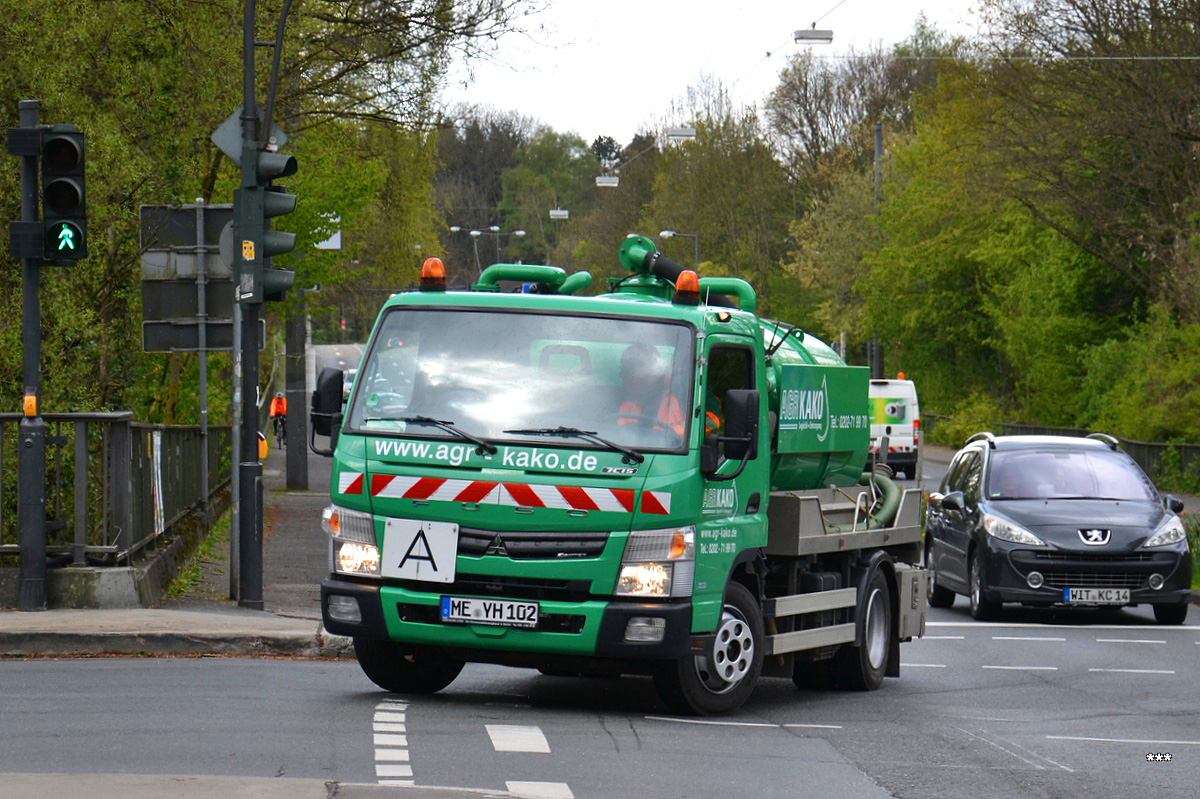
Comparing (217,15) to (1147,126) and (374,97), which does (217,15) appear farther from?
(1147,126)

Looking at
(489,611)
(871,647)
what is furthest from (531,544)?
(871,647)

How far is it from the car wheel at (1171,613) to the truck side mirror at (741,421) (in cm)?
893

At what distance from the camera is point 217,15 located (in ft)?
63.0

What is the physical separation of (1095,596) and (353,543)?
9114 mm

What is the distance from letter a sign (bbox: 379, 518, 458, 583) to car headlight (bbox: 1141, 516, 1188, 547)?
929 centimetres

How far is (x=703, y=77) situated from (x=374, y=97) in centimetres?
5017

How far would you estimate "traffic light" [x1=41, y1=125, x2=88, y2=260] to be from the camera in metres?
13.3

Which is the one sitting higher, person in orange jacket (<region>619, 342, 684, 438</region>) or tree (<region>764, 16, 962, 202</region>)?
tree (<region>764, 16, 962, 202</region>)

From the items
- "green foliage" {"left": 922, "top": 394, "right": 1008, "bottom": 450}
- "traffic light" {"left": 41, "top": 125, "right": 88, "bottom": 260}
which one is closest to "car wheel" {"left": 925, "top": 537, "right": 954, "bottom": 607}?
"traffic light" {"left": 41, "top": 125, "right": 88, "bottom": 260}

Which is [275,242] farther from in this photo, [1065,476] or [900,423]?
[900,423]

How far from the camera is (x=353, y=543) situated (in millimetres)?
10016

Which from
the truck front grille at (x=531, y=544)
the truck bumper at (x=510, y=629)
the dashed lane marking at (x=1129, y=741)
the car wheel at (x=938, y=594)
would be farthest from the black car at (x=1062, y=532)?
the truck front grille at (x=531, y=544)

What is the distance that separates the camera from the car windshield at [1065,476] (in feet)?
58.1

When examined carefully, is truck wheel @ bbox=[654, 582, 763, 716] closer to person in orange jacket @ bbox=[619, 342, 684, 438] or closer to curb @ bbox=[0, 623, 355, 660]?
person in orange jacket @ bbox=[619, 342, 684, 438]
